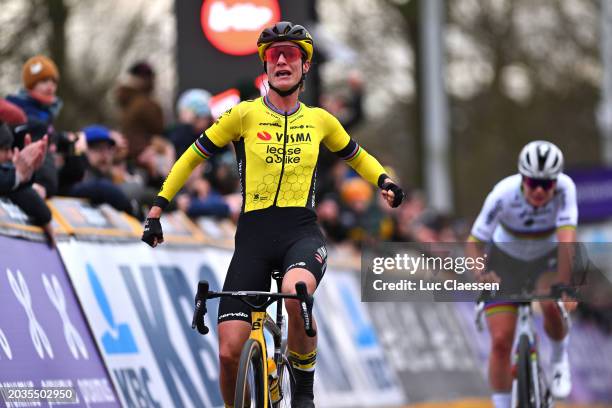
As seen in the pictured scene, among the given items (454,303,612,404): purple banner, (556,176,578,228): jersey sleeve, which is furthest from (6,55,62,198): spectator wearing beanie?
(454,303,612,404): purple banner

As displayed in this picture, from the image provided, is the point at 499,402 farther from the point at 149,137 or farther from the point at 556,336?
the point at 149,137

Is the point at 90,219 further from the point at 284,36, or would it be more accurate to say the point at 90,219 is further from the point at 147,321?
the point at 284,36

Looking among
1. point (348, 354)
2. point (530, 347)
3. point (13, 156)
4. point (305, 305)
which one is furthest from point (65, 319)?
point (348, 354)

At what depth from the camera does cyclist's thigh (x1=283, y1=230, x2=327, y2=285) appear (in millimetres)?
8297

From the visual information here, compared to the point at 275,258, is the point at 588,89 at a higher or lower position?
lower

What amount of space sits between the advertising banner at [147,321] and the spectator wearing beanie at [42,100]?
1.71 feet

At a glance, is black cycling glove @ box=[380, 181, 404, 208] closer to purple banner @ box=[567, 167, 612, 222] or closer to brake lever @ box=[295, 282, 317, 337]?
brake lever @ box=[295, 282, 317, 337]

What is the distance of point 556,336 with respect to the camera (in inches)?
437

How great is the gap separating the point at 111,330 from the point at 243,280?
1.98 metres

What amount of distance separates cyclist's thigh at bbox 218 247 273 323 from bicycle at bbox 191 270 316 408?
0.08 m

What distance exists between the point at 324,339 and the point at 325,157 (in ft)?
12.0

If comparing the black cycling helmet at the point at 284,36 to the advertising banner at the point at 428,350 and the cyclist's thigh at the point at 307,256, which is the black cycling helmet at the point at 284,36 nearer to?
the cyclist's thigh at the point at 307,256

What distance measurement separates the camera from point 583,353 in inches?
837

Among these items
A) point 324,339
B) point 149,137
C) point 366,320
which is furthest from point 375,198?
point 149,137
